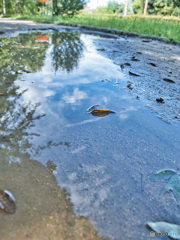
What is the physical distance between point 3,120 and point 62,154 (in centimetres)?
52

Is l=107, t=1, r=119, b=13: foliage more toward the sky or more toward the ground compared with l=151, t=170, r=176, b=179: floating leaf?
more toward the sky

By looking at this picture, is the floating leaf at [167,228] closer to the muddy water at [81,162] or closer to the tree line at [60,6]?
the muddy water at [81,162]

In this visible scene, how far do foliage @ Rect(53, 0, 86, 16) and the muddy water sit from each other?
13723 mm

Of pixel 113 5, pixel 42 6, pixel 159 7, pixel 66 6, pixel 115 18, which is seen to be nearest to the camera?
pixel 115 18

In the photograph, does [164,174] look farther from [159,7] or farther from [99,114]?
[159,7]

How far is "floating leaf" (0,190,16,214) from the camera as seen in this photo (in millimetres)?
686

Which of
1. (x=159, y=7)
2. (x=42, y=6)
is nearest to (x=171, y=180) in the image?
(x=42, y=6)

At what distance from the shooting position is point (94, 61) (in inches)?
112

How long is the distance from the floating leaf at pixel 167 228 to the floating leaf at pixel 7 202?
514 millimetres

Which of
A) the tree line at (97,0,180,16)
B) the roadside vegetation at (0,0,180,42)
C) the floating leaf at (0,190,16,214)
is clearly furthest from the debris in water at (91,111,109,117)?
the tree line at (97,0,180,16)

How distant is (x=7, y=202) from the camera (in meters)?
0.70

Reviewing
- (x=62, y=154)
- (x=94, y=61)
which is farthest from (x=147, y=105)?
(x=94, y=61)

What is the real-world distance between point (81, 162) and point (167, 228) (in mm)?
460

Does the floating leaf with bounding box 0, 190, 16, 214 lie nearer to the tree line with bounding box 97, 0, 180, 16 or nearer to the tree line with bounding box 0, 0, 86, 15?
the tree line with bounding box 0, 0, 86, 15
